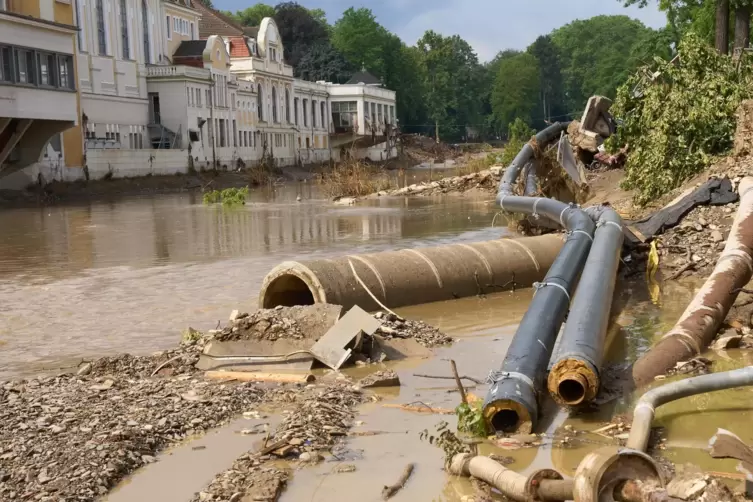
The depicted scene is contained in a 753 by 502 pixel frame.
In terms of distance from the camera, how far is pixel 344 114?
91.6m

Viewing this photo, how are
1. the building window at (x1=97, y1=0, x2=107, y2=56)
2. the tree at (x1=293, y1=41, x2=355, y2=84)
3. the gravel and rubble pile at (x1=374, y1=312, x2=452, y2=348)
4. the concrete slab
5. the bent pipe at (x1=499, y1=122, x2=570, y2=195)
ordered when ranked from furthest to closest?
the tree at (x1=293, y1=41, x2=355, y2=84), the building window at (x1=97, y1=0, x2=107, y2=56), the bent pipe at (x1=499, y1=122, x2=570, y2=195), the gravel and rubble pile at (x1=374, y1=312, x2=452, y2=348), the concrete slab

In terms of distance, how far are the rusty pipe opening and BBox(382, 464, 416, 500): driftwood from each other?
1521 mm

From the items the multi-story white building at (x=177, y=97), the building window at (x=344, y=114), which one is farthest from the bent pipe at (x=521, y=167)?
the building window at (x=344, y=114)

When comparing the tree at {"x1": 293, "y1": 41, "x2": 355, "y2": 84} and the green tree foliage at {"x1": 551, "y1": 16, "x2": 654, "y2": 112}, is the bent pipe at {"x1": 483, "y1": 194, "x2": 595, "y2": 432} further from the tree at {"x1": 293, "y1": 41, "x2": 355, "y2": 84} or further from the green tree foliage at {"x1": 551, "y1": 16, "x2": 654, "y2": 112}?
the green tree foliage at {"x1": 551, "y1": 16, "x2": 654, "y2": 112}

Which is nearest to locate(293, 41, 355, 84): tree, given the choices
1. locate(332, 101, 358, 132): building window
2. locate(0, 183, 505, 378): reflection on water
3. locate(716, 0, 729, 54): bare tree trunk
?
locate(332, 101, 358, 132): building window

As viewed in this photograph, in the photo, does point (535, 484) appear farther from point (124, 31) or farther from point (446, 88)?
point (446, 88)

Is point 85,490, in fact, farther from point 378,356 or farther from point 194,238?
point 194,238

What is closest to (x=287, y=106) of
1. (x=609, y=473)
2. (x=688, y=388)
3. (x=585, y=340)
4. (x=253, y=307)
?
(x=253, y=307)

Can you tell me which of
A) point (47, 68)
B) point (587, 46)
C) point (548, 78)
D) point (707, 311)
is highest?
point (587, 46)

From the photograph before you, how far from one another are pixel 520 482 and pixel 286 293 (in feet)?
23.3

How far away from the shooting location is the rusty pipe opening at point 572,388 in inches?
277

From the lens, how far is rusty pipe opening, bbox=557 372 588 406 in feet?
23.1

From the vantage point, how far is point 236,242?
73.1 ft

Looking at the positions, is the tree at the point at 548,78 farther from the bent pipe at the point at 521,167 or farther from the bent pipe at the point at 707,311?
the bent pipe at the point at 707,311
